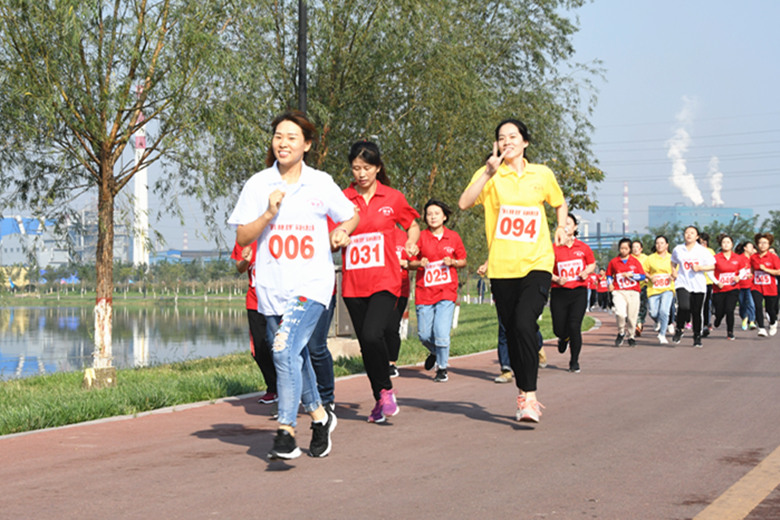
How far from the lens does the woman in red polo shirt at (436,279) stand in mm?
11234

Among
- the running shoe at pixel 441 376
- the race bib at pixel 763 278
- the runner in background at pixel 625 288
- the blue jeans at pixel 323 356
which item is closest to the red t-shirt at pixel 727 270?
the race bib at pixel 763 278

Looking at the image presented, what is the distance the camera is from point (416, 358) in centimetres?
1381

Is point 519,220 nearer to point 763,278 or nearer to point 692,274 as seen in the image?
point 692,274

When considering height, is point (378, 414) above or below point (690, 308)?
below

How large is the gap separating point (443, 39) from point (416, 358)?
9.05 metres

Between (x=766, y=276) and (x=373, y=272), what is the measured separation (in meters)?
14.6

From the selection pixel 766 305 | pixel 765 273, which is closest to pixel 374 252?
pixel 765 273

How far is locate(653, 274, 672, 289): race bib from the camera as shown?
59.5ft

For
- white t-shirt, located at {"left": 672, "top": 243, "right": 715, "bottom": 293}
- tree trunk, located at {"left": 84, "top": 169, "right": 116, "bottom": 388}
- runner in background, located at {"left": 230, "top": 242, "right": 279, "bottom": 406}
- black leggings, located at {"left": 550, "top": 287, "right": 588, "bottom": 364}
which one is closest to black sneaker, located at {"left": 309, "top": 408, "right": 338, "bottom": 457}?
runner in background, located at {"left": 230, "top": 242, "right": 279, "bottom": 406}

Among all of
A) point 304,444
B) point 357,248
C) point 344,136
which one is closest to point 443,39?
point 344,136

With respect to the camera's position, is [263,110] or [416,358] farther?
[263,110]

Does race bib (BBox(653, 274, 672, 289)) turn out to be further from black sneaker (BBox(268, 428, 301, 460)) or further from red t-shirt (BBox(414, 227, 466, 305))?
black sneaker (BBox(268, 428, 301, 460))

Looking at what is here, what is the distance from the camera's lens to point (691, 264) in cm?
1716

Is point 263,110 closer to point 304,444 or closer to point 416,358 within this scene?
point 416,358
